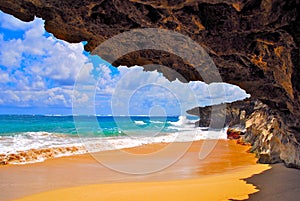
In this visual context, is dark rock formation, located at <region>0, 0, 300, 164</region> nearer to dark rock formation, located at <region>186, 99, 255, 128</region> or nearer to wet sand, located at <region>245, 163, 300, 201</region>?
wet sand, located at <region>245, 163, 300, 201</region>

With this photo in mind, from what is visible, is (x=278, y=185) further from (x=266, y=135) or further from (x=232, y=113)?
(x=232, y=113)

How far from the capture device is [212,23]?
3.72 m

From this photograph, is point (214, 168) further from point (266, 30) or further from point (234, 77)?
point (266, 30)

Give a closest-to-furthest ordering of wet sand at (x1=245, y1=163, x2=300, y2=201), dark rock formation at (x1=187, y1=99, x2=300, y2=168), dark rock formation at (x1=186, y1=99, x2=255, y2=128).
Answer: wet sand at (x1=245, y1=163, x2=300, y2=201) → dark rock formation at (x1=187, y1=99, x2=300, y2=168) → dark rock formation at (x1=186, y1=99, x2=255, y2=128)

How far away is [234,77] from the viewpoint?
19.3 feet

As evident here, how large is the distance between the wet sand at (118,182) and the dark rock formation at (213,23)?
7.78 feet

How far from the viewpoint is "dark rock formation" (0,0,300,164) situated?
10.3 feet

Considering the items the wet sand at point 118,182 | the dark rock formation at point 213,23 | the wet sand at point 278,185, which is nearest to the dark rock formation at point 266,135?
the wet sand at point 278,185

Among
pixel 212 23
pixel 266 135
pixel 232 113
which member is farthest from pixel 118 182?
pixel 232 113

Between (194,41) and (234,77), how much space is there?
2.06 meters

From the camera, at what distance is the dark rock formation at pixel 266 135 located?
20.8 feet

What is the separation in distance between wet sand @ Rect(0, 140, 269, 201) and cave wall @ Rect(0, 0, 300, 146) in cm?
237

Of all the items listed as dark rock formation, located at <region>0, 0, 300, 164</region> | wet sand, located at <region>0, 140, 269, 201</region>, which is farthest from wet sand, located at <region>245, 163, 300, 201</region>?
dark rock formation, located at <region>0, 0, 300, 164</region>

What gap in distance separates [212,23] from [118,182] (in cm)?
518
